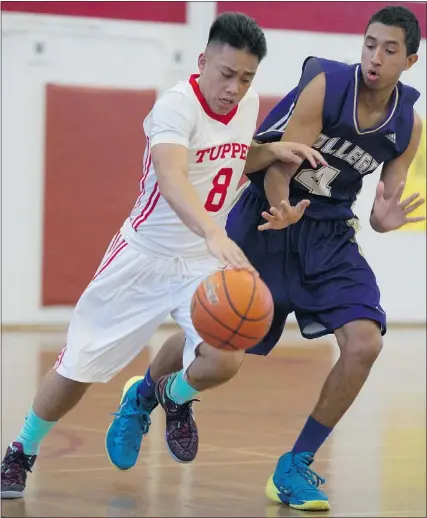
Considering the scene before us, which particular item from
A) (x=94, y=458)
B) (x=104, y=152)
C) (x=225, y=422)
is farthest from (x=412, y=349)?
(x=94, y=458)

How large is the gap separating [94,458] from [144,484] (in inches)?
22.0

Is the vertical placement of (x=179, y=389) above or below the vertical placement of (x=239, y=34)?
below

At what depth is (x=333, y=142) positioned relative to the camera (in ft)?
14.8

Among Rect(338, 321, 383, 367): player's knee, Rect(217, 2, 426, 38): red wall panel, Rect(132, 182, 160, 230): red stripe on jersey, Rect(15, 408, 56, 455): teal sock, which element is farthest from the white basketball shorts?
Rect(217, 2, 426, 38): red wall panel

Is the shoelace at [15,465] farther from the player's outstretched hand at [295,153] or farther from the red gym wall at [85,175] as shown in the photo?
the red gym wall at [85,175]

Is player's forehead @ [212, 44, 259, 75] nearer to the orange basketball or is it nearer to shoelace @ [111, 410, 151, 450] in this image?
the orange basketball

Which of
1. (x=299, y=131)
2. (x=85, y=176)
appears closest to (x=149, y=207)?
(x=299, y=131)

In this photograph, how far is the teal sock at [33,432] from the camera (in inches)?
171

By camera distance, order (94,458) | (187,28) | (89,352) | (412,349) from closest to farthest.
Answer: (89,352) → (94,458) → (412,349) → (187,28)

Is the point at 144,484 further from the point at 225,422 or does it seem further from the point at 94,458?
the point at 225,422

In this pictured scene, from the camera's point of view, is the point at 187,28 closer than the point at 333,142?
No

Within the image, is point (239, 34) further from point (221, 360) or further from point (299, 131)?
point (221, 360)

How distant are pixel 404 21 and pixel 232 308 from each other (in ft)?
4.62

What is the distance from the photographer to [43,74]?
393 inches
